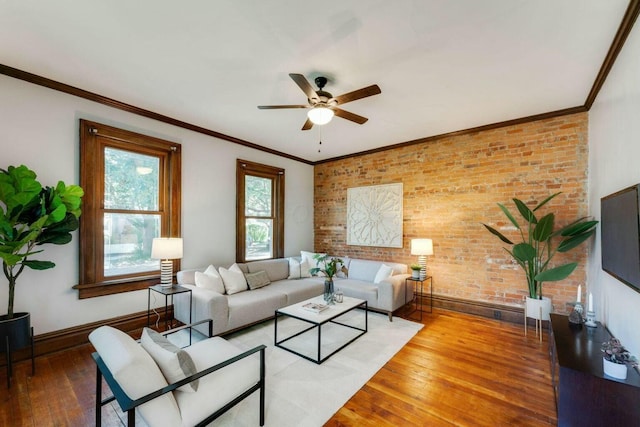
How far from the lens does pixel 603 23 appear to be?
203 centimetres

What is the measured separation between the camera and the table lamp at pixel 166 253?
3361 millimetres

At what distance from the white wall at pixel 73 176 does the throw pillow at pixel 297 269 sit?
1.04 m

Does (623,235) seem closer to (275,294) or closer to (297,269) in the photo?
(275,294)

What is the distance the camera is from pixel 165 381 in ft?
4.97

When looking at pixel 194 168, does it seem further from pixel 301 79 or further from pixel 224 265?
pixel 301 79

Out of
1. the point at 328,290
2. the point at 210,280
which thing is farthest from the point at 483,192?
the point at 210,280

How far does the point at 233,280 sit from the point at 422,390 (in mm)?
2639

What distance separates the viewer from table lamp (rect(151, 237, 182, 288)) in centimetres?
336

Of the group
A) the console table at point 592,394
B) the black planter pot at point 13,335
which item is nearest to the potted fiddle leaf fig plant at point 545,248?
the console table at point 592,394

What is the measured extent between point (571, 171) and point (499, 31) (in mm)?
2519

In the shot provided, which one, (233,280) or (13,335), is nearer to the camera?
(13,335)

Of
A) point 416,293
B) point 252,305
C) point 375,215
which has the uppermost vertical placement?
point 375,215

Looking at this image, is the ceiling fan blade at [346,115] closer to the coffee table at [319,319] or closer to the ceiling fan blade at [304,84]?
the ceiling fan blade at [304,84]

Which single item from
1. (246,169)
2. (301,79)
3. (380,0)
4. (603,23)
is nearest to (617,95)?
(603,23)
